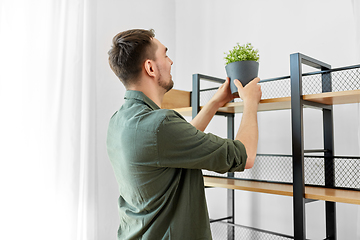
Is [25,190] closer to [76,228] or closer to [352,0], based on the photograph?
[76,228]

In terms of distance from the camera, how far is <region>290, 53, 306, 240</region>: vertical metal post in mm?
1047

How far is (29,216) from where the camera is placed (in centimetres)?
144

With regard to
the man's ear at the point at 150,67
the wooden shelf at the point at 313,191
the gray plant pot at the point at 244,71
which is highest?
the gray plant pot at the point at 244,71

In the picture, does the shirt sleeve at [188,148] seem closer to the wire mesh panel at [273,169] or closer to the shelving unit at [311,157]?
the shelving unit at [311,157]

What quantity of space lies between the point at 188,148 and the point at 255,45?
1.18 meters

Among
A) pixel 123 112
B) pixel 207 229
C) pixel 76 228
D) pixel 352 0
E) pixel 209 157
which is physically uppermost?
pixel 352 0

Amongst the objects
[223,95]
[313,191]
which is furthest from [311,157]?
[223,95]

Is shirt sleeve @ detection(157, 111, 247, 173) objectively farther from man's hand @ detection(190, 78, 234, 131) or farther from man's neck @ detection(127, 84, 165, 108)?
man's hand @ detection(190, 78, 234, 131)

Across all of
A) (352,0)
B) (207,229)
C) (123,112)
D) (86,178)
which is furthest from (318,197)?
(86,178)

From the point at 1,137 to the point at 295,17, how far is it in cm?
157

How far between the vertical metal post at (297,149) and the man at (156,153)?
23 centimetres

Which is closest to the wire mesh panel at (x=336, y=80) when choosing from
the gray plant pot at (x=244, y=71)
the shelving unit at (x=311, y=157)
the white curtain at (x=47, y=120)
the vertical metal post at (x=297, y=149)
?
the shelving unit at (x=311, y=157)

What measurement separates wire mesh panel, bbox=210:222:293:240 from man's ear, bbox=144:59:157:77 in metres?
1.09

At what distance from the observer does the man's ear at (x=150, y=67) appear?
2.89ft
